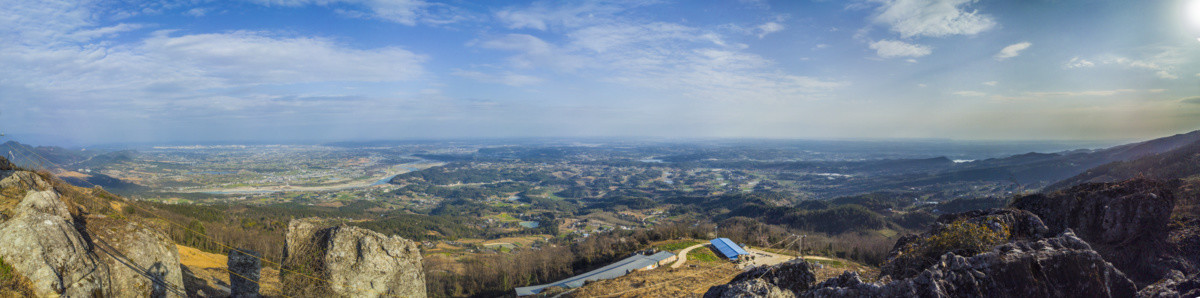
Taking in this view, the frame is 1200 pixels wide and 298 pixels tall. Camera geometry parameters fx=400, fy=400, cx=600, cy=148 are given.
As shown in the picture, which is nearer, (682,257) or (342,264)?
(342,264)

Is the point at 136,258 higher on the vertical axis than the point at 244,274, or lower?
higher

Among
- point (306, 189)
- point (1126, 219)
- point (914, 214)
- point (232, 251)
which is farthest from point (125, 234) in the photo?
point (306, 189)

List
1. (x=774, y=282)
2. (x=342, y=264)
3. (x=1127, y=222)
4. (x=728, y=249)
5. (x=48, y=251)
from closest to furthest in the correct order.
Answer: (x=48, y=251)
(x=774, y=282)
(x=342, y=264)
(x=1127, y=222)
(x=728, y=249)

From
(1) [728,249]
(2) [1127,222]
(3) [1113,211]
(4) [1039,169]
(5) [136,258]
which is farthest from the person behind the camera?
(4) [1039,169]

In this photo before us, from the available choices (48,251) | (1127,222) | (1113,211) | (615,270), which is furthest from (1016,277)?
(615,270)

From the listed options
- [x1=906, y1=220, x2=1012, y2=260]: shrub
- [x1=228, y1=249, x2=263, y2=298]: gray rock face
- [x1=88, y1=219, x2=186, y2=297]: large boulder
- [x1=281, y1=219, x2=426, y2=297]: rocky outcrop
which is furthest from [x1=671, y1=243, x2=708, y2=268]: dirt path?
[x1=88, y1=219, x2=186, y2=297]: large boulder

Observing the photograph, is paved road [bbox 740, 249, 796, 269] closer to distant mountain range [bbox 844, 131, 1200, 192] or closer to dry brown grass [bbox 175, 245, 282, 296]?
dry brown grass [bbox 175, 245, 282, 296]

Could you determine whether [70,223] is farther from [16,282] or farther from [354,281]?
[354,281]

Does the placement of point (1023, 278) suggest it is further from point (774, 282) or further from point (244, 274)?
point (244, 274)
